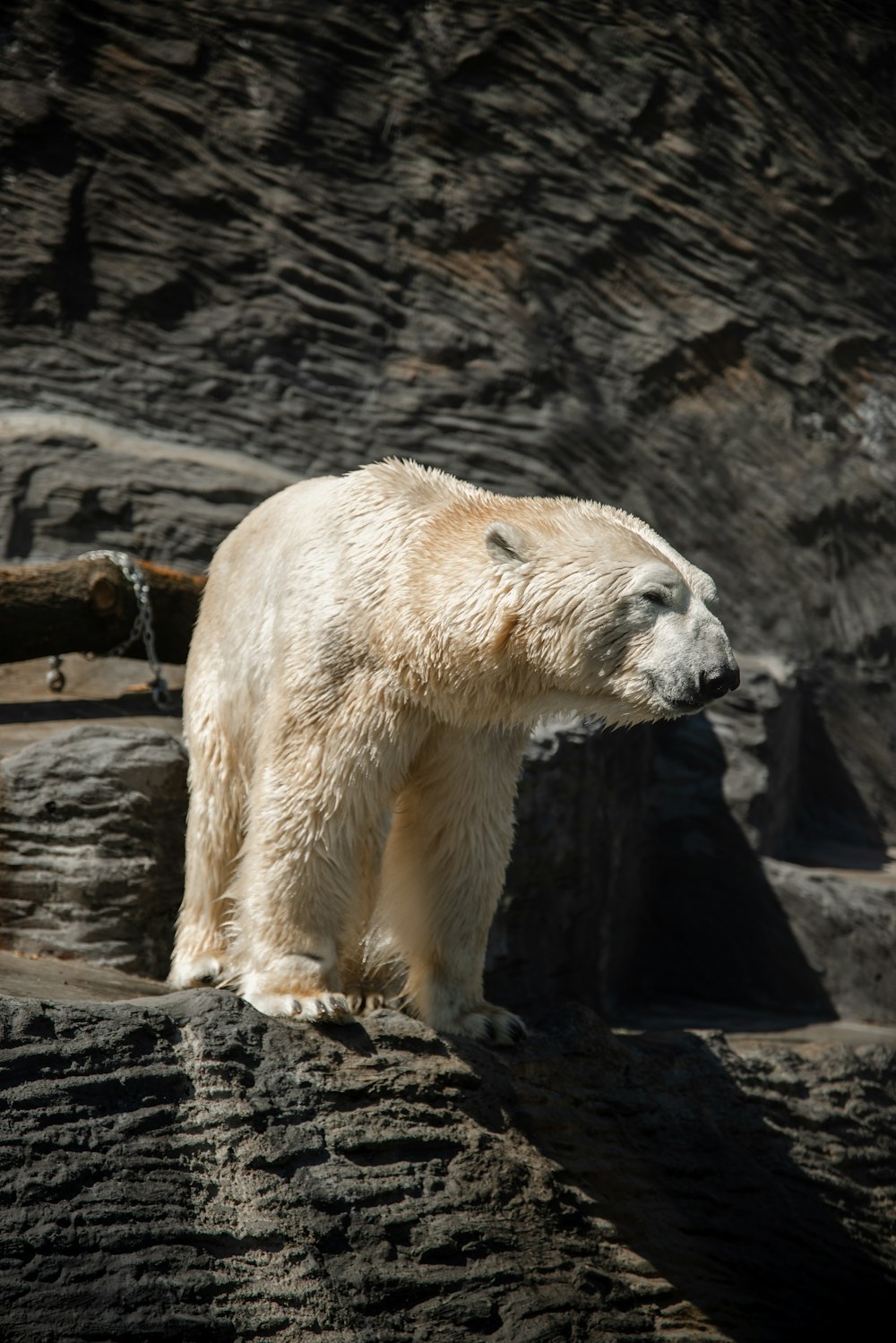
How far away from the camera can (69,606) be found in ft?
16.6

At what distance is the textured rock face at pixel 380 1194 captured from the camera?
2.61 meters

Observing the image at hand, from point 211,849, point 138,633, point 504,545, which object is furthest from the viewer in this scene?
point 138,633

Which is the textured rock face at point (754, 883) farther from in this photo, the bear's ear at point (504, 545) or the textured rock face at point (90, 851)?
the bear's ear at point (504, 545)

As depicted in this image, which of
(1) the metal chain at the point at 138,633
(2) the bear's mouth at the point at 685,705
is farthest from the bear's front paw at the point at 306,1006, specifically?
(1) the metal chain at the point at 138,633

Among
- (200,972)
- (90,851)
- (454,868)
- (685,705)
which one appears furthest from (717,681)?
(90,851)

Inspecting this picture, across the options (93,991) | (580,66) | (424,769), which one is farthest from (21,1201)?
(580,66)

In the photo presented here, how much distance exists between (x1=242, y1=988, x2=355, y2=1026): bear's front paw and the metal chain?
2.26 m

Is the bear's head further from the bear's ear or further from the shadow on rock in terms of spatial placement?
the shadow on rock

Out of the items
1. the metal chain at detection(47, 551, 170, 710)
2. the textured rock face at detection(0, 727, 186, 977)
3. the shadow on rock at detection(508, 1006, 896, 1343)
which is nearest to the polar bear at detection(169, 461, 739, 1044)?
the shadow on rock at detection(508, 1006, 896, 1343)

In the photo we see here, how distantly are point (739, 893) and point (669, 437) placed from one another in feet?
8.20

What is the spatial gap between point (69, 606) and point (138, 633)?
0.34m

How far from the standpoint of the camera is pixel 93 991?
141 inches

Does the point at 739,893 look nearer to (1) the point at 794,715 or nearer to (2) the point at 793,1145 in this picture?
(1) the point at 794,715

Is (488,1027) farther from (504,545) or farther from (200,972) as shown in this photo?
(504,545)
